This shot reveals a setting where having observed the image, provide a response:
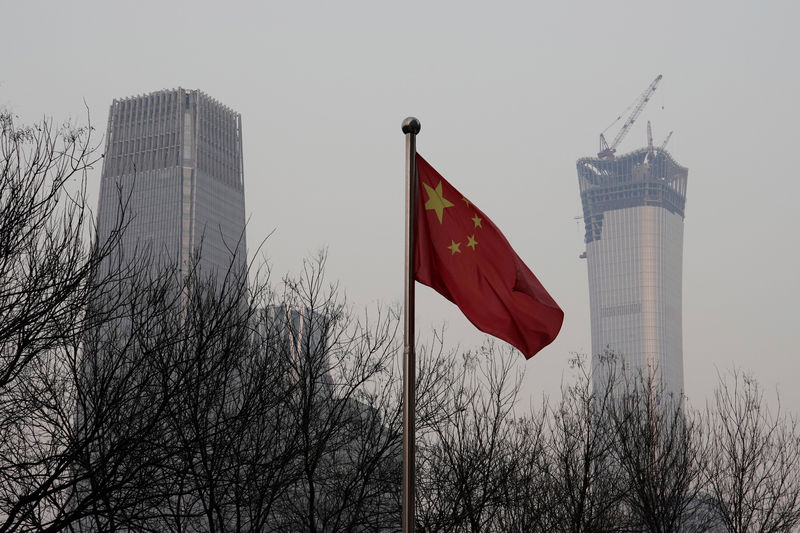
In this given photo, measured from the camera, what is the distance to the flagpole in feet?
32.0

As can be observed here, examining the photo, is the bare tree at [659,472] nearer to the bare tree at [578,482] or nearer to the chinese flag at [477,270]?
the bare tree at [578,482]

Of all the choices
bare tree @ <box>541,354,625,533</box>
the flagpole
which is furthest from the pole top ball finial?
bare tree @ <box>541,354,625,533</box>

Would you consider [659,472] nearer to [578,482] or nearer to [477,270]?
[578,482]

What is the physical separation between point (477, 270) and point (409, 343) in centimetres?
171

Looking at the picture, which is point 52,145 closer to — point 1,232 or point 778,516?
point 1,232

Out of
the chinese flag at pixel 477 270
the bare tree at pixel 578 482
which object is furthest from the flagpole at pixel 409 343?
the bare tree at pixel 578 482

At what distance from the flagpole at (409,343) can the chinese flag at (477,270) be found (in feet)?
1.26

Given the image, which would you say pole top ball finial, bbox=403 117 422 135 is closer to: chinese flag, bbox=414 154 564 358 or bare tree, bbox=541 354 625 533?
chinese flag, bbox=414 154 564 358

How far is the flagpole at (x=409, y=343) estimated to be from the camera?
9742 mm

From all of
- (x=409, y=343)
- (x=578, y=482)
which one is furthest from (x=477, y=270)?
(x=578, y=482)

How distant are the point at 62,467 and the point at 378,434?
43.7ft

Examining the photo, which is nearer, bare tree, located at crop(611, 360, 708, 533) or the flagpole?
the flagpole

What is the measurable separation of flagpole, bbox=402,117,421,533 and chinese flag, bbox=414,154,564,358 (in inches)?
15.1

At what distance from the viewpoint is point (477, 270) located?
11555mm
